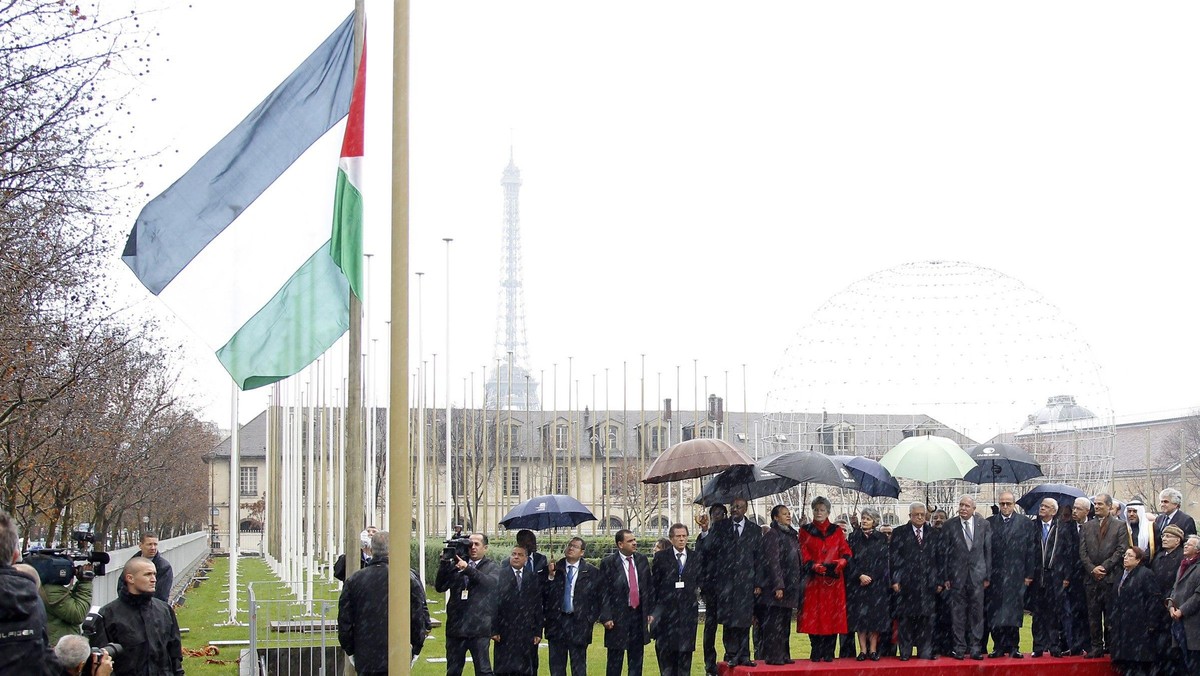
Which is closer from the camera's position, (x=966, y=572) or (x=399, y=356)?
(x=399, y=356)

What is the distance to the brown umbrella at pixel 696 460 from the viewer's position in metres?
15.0

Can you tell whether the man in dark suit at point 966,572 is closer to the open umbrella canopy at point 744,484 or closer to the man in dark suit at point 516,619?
the open umbrella canopy at point 744,484

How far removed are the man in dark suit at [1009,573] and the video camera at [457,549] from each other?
20.7ft

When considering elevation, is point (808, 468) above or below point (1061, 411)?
below

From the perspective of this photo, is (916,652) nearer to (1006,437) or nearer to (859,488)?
(859,488)

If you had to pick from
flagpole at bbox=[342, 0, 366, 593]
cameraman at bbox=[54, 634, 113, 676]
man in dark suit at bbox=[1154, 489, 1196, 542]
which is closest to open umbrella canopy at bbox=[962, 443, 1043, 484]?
man in dark suit at bbox=[1154, 489, 1196, 542]

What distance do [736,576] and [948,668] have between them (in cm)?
254

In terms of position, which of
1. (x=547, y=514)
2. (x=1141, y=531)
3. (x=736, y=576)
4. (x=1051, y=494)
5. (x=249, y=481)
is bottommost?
(x=249, y=481)

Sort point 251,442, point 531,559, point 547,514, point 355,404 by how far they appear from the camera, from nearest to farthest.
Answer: point 355,404
point 531,559
point 547,514
point 251,442

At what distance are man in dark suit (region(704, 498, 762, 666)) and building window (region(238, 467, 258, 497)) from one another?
279ft

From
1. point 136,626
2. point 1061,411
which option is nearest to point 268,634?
point 136,626

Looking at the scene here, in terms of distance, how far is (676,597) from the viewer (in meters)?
15.0

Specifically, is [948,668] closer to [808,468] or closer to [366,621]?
[808,468]

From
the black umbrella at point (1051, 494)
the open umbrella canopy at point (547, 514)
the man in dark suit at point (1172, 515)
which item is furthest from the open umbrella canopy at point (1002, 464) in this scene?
the open umbrella canopy at point (547, 514)
